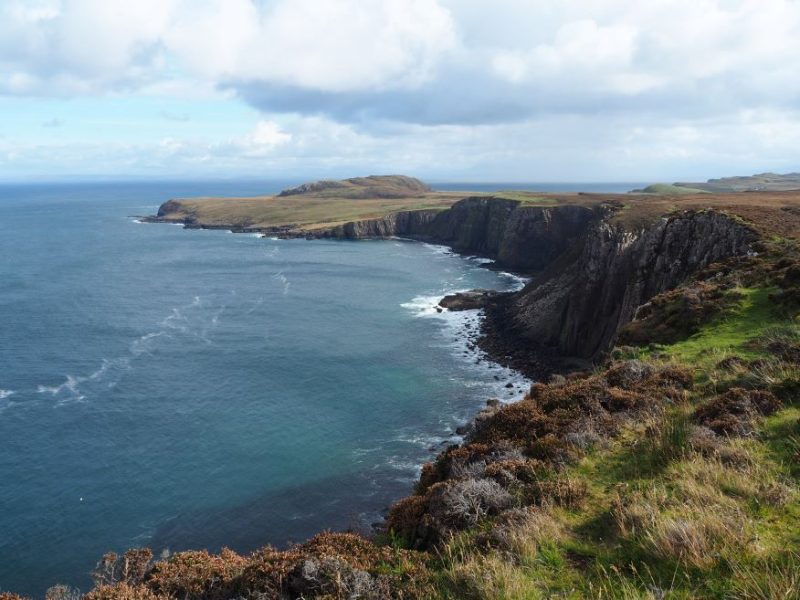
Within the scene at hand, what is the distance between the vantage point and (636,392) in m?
19.7

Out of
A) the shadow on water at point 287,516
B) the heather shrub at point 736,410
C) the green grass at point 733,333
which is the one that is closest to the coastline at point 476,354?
the shadow on water at point 287,516

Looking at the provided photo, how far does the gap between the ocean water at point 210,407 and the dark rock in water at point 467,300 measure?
378 cm

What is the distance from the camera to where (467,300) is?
88688 mm

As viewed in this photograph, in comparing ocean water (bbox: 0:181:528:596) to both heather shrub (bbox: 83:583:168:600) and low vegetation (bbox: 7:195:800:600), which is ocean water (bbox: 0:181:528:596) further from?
heather shrub (bbox: 83:583:168:600)

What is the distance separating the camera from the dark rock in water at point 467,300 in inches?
3418

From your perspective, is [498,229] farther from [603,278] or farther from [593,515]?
[593,515]

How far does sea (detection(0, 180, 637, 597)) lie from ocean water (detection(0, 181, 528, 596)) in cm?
17

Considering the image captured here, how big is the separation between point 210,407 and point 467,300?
158 ft

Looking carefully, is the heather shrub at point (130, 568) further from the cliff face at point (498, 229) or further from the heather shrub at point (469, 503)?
the cliff face at point (498, 229)

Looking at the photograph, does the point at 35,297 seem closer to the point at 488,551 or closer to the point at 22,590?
the point at 22,590

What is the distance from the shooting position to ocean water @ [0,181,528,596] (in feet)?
115

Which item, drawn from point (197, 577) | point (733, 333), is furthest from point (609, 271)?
point (197, 577)

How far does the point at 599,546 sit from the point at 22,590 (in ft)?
106

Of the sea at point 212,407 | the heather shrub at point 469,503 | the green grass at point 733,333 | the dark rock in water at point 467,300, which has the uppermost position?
the green grass at point 733,333
